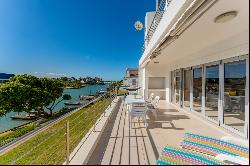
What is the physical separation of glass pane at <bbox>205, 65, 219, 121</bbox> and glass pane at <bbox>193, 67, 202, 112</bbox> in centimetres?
63

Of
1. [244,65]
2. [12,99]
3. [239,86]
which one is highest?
[244,65]

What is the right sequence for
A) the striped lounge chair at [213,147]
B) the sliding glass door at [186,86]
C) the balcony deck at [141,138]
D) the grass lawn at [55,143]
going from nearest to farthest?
the grass lawn at [55,143]
the striped lounge chair at [213,147]
the balcony deck at [141,138]
the sliding glass door at [186,86]

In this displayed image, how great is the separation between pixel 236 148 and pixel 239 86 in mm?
3065

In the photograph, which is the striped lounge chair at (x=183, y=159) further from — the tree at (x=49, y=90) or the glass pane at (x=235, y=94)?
the tree at (x=49, y=90)

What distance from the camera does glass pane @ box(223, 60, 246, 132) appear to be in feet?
18.6

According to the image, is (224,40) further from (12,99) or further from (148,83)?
(12,99)

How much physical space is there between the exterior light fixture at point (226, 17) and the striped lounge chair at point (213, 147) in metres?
2.14

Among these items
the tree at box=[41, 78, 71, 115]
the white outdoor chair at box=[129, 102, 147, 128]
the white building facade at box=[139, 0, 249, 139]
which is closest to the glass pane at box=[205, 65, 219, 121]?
the white building facade at box=[139, 0, 249, 139]

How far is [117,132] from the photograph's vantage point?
550cm

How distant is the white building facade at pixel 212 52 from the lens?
367 centimetres

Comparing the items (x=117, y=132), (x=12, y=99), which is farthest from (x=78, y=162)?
(x=12, y=99)

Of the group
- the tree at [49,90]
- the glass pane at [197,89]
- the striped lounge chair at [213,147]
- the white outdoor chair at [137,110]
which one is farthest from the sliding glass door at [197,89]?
the tree at [49,90]

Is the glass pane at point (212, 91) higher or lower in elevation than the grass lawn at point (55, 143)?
higher

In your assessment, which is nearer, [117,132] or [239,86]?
[117,132]
